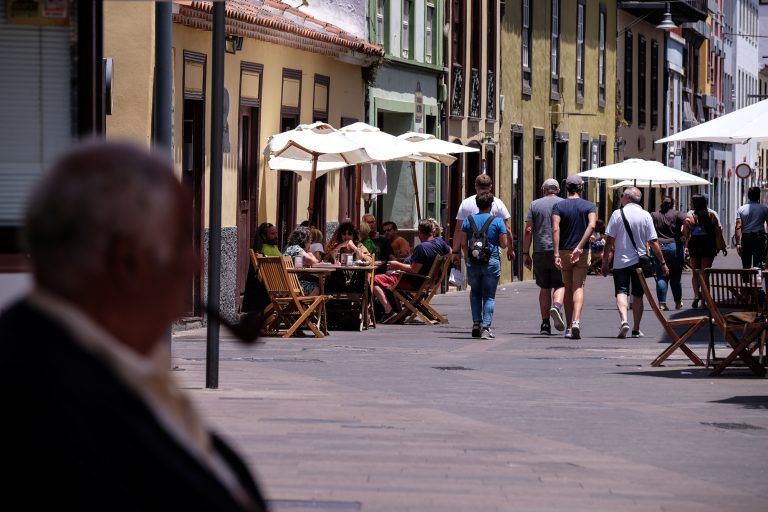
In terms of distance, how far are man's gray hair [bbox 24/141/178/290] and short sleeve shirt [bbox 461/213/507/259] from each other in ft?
56.1

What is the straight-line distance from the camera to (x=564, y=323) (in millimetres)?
20469

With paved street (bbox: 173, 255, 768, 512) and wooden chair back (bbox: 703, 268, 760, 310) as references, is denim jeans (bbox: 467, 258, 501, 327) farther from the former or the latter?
wooden chair back (bbox: 703, 268, 760, 310)

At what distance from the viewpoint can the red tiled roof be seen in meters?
20.0

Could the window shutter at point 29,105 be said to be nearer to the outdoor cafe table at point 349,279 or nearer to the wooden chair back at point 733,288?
the wooden chair back at point 733,288

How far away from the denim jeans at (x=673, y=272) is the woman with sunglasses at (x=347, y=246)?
19.0ft

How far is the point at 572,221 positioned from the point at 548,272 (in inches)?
27.8

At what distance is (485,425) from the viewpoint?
414 inches

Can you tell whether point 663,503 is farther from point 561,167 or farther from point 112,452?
point 561,167

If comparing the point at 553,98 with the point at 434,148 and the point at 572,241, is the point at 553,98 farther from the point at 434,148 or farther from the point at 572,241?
the point at 572,241

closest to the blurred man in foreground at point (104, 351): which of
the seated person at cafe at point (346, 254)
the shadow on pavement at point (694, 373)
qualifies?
the shadow on pavement at point (694, 373)

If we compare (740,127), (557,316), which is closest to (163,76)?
(740,127)

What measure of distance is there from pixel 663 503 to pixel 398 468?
4.53 feet

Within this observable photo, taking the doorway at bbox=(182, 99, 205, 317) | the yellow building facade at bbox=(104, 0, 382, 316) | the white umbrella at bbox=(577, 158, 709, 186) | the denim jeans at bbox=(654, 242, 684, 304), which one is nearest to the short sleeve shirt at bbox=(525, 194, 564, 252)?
the yellow building facade at bbox=(104, 0, 382, 316)

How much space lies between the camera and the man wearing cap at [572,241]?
19500mm
